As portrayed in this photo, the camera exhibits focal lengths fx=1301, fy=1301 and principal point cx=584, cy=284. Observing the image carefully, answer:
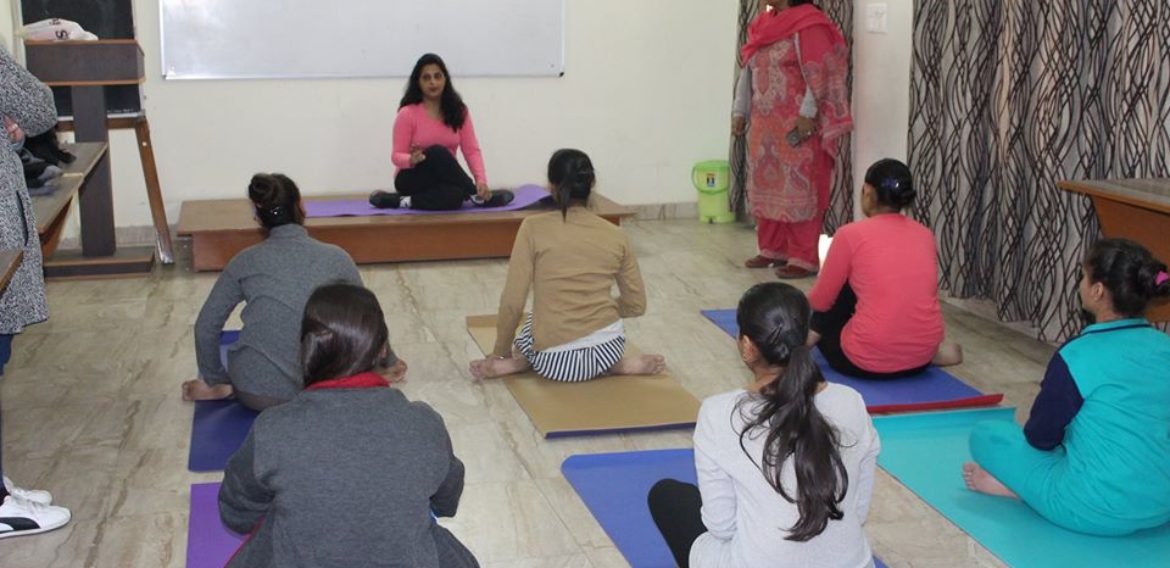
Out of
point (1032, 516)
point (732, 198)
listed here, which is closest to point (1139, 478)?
point (1032, 516)

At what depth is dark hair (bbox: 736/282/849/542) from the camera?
80.5 inches

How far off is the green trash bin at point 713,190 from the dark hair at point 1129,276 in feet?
13.4

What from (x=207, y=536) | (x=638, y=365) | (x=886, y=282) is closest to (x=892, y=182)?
(x=886, y=282)

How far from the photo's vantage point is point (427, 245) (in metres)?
5.89

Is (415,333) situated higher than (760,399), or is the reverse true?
(760,399)

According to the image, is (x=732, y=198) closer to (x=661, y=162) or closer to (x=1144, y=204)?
(x=661, y=162)

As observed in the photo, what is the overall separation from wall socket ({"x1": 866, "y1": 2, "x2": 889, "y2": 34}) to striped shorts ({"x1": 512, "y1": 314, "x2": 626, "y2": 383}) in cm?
225

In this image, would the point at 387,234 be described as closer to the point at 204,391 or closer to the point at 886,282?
the point at 204,391

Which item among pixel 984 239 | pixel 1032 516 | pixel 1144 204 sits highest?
pixel 1144 204

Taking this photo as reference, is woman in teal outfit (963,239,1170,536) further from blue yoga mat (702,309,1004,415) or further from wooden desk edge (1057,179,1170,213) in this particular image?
blue yoga mat (702,309,1004,415)

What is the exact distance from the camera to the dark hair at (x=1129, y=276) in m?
2.85

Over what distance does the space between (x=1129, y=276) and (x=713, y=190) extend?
13.6 feet

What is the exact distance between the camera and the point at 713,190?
6949mm

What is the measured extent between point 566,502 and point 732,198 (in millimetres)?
3879
